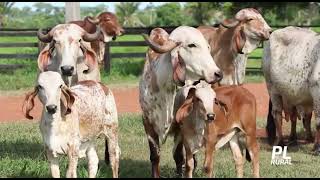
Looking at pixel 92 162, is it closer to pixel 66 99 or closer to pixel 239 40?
pixel 66 99

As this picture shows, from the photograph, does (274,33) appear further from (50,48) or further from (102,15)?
(50,48)

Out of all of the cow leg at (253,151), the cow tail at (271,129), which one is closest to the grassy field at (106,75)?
the cow tail at (271,129)

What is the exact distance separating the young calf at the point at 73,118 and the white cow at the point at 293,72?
361 centimetres

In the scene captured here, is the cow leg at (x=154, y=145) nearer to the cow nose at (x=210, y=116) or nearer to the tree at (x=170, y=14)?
the cow nose at (x=210, y=116)

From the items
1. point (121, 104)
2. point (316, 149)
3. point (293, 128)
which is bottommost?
point (121, 104)

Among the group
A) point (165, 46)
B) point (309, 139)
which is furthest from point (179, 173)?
point (309, 139)

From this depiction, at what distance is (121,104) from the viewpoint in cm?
1488

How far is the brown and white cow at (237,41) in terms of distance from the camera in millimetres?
8992

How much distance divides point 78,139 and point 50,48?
1.42m

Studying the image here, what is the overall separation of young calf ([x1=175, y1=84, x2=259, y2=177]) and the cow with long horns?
1.19 m

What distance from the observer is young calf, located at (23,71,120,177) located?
6113 millimetres

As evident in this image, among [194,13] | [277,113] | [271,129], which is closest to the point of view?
[277,113]

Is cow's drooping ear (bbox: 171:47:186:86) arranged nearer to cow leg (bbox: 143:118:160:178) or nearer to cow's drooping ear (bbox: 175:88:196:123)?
cow's drooping ear (bbox: 175:88:196:123)

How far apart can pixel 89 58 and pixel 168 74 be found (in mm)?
1262
